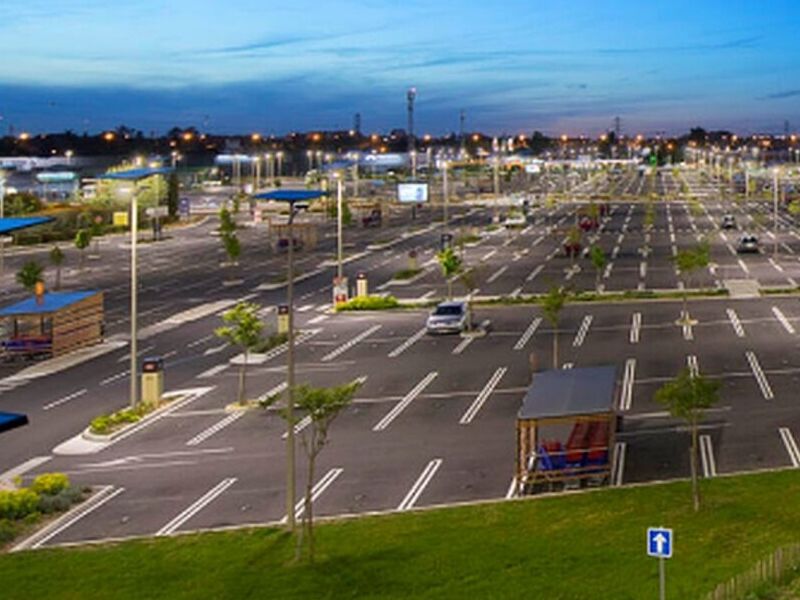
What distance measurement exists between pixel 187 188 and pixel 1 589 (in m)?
174

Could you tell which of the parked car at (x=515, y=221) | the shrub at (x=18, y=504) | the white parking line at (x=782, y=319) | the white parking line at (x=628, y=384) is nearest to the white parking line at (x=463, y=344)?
the white parking line at (x=628, y=384)

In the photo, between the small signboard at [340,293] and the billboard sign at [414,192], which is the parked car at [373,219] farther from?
the small signboard at [340,293]

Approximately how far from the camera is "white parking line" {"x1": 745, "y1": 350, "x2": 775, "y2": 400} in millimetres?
34500

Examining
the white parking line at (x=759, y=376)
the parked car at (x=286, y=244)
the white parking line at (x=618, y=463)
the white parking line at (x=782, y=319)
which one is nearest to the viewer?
the white parking line at (x=618, y=463)

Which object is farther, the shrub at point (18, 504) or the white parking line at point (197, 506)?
the shrub at point (18, 504)

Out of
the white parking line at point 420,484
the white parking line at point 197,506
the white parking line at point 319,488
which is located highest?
the white parking line at point 420,484

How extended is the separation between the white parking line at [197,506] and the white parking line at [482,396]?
316 inches

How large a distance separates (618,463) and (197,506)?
10.4m

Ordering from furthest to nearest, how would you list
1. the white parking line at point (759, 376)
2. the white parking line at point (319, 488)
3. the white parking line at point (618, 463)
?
the white parking line at point (759, 376), the white parking line at point (618, 463), the white parking line at point (319, 488)

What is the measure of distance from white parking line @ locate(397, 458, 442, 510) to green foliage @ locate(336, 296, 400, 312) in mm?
27974

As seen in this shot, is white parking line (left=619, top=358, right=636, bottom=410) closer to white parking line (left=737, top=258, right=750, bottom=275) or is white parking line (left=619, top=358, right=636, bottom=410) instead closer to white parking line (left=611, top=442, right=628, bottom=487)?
white parking line (left=611, top=442, right=628, bottom=487)

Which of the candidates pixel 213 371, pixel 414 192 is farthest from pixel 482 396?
pixel 414 192

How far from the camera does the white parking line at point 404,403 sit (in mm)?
32750

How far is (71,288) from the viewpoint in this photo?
71.0 m
